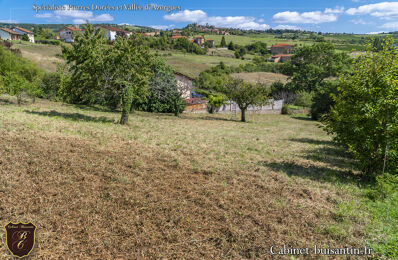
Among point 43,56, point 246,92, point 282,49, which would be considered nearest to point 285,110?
point 246,92

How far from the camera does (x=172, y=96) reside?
104ft

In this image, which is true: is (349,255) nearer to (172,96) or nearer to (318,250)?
(318,250)

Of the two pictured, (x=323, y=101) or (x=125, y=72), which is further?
(x=323, y=101)

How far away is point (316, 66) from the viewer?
58125 millimetres

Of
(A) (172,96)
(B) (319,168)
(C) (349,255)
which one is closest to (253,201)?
(C) (349,255)

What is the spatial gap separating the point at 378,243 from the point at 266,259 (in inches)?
118

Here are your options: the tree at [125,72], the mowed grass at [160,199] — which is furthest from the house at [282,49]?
the mowed grass at [160,199]

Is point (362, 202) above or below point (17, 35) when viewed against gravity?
below

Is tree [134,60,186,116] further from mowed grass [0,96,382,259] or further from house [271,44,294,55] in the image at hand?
house [271,44,294,55]

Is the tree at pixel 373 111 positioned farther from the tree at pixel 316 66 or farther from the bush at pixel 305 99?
the tree at pixel 316 66

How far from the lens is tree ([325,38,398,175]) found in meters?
9.28

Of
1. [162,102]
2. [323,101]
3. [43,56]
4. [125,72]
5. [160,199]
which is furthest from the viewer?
[43,56]

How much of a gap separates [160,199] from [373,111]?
8.89m

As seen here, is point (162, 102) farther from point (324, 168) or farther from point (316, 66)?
point (316, 66)
